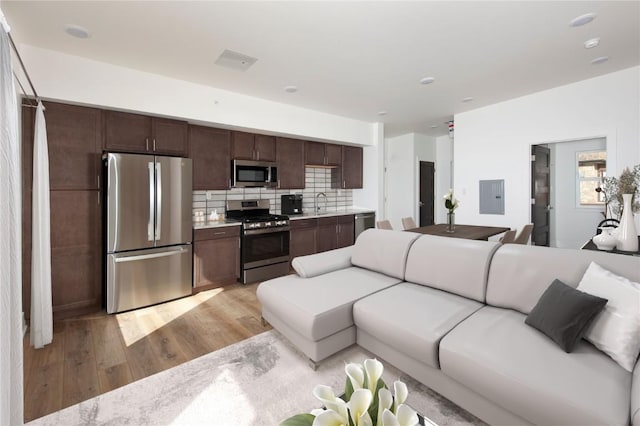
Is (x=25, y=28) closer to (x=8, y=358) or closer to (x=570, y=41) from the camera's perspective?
(x=8, y=358)

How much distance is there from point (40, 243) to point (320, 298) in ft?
7.91

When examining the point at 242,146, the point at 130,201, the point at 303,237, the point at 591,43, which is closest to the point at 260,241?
the point at 303,237

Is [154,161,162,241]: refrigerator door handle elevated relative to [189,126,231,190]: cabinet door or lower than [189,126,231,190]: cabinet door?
lower

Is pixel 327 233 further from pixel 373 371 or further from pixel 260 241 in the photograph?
pixel 373 371

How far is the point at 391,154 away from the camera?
7.52m

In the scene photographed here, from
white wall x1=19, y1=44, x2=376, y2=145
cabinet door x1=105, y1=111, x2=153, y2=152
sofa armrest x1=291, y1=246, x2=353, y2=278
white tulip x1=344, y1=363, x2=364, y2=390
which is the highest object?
white wall x1=19, y1=44, x2=376, y2=145

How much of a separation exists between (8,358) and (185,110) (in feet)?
10.3

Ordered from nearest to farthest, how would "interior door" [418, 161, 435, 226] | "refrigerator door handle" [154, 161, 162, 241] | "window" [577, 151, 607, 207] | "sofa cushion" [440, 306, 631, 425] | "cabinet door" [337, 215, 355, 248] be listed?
1. "sofa cushion" [440, 306, 631, 425]
2. "refrigerator door handle" [154, 161, 162, 241]
3. "window" [577, 151, 607, 207]
4. "cabinet door" [337, 215, 355, 248]
5. "interior door" [418, 161, 435, 226]

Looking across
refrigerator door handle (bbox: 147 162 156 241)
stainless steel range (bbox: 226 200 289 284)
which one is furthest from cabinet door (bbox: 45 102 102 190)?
stainless steel range (bbox: 226 200 289 284)

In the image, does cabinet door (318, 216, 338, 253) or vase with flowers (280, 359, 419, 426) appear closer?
vase with flowers (280, 359, 419, 426)

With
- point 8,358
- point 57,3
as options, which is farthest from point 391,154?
point 8,358

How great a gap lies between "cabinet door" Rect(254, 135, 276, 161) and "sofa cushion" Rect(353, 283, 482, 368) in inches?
125

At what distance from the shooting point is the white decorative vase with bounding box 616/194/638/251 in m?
2.30

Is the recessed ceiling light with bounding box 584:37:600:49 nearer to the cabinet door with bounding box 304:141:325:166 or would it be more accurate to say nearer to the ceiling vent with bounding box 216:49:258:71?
the ceiling vent with bounding box 216:49:258:71
